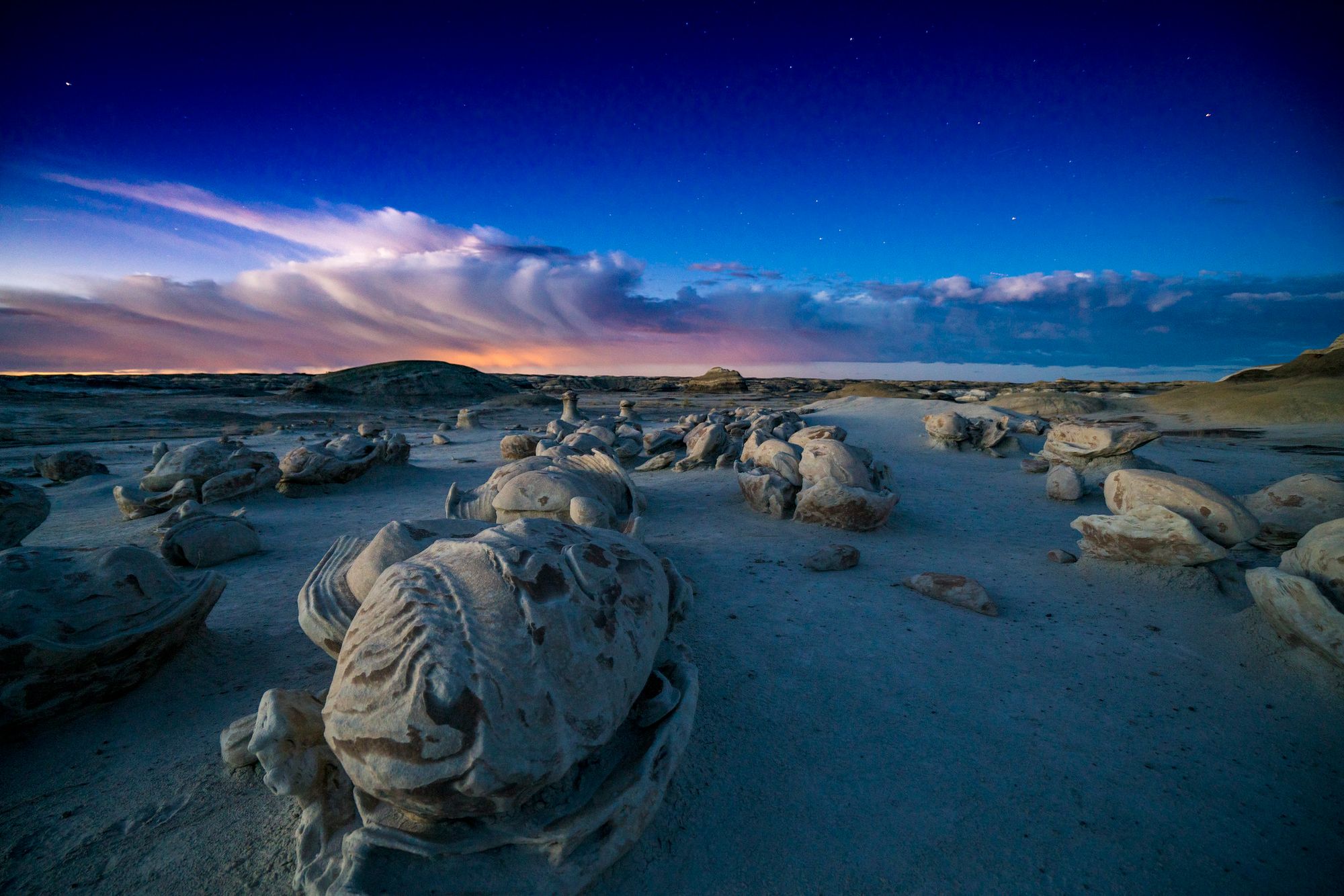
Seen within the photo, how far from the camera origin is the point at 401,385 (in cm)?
2466

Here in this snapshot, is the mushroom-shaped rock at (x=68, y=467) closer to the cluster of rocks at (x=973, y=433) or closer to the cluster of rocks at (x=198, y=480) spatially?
the cluster of rocks at (x=198, y=480)

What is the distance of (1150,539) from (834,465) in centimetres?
234

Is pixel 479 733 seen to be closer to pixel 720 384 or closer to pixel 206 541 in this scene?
pixel 206 541

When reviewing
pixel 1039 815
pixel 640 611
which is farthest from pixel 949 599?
pixel 640 611

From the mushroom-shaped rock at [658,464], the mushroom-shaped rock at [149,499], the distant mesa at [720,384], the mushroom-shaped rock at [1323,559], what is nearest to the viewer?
the mushroom-shaped rock at [1323,559]

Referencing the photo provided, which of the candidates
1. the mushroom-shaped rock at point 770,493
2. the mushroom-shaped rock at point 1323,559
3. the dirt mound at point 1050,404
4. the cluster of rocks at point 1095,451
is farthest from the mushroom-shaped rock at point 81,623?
the dirt mound at point 1050,404

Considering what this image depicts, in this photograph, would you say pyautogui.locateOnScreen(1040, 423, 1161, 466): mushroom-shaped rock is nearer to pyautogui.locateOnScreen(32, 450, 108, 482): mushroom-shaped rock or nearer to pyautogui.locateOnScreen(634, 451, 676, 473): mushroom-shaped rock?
pyautogui.locateOnScreen(634, 451, 676, 473): mushroom-shaped rock

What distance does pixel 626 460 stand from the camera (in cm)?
825

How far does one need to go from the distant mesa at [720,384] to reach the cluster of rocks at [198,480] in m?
30.3

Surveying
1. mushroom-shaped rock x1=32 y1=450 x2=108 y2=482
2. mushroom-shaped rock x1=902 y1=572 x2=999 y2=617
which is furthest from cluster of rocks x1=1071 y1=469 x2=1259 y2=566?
mushroom-shaped rock x1=32 y1=450 x2=108 y2=482

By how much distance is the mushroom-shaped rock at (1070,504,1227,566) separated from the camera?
10.3 feet

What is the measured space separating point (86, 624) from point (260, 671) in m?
0.63

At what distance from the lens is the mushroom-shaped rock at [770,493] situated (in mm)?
4945

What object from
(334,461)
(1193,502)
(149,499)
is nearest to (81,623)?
(149,499)
